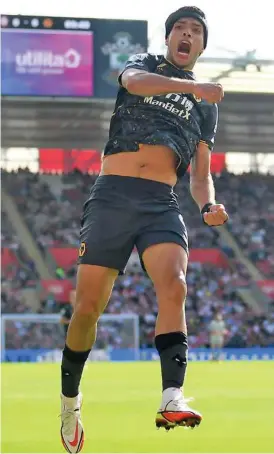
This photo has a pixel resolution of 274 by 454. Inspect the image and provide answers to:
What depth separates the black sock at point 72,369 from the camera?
23.4ft

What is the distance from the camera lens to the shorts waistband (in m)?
6.82

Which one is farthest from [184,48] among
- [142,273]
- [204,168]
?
[142,273]

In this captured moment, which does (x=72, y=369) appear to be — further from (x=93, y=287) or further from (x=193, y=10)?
(x=193, y=10)

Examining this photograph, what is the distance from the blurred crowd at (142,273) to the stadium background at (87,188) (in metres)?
0.05

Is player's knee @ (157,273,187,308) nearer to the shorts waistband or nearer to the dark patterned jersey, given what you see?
the shorts waistband

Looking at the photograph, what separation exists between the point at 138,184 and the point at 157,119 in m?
0.43

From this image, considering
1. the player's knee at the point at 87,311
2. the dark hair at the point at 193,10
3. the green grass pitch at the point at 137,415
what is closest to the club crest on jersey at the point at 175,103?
the dark hair at the point at 193,10

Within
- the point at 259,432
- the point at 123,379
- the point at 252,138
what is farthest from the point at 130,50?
the point at 259,432

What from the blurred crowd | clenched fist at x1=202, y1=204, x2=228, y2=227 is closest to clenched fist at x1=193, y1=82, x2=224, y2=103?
clenched fist at x1=202, y1=204, x2=228, y2=227

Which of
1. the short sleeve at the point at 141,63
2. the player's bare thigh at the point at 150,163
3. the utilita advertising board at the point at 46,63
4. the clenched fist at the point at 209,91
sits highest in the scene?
the utilita advertising board at the point at 46,63

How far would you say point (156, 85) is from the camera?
20.6 feet

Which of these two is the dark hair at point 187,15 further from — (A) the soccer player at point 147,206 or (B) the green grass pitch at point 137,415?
(B) the green grass pitch at point 137,415

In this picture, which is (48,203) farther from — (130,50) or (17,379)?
(17,379)

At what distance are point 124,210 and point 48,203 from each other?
3699 centimetres
